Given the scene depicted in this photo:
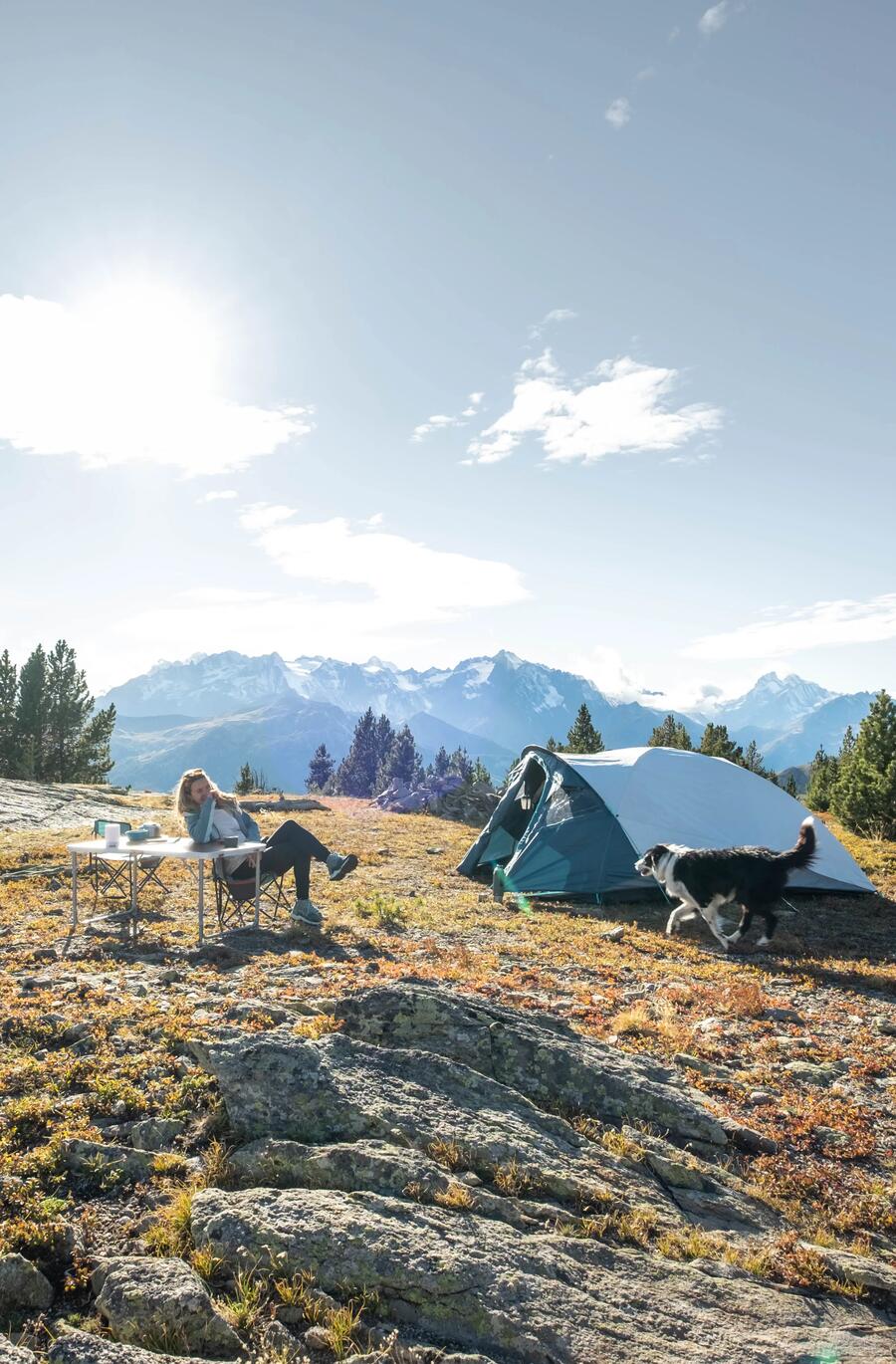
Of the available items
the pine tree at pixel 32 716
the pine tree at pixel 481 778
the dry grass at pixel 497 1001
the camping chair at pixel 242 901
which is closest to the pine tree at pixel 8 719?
the pine tree at pixel 32 716

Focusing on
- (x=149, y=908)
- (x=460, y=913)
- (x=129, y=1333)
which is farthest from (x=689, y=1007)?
(x=149, y=908)

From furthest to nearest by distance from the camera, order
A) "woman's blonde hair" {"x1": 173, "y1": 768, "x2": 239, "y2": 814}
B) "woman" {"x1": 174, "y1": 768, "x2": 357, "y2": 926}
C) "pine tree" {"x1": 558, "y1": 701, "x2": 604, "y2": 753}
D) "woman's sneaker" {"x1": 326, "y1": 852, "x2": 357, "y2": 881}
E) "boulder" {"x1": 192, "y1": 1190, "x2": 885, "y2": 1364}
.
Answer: "pine tree" {"x1": 558, "y1": 701, "x2": 604, "y2": 753} → "woman's sneaker" {"x1": 326, "y1": 852, "x2": 357, "y2": 881} → "woman's blonde hair" {"x1": 173, "y1": 768, "x2": 239, "y2": 814} → "woman" {"x1": 174, "y1": 768, "x2": 357, "y2": 926} → "boulder" {"x1": 192, "y1": 1190, "x2": 885, "y2": 1364}

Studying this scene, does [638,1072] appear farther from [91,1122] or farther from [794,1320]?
[91,1122]

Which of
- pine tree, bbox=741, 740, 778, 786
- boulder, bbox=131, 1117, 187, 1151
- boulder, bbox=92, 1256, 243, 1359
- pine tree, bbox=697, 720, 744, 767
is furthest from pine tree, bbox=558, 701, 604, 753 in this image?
boulder, bbox=92, 1256, 243, 1359

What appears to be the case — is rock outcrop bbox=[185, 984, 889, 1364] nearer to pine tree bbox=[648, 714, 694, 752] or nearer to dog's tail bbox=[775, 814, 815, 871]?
dog's tail bbox=[775, 814, 815, 871]

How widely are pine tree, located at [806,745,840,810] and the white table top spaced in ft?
131

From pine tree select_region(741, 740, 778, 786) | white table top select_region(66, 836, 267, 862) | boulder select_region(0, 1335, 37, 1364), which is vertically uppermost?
pine tree select_region(741, 740, 778, 786)

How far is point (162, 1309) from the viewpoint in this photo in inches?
136

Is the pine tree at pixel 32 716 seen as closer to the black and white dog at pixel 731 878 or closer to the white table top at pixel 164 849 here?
the white table top at pixel 164 849

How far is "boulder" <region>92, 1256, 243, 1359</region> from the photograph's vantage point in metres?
3.37

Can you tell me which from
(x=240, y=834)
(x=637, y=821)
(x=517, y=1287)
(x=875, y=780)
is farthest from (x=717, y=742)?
(x=517, y=1287)

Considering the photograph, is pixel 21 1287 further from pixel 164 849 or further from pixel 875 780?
pixel 875 780

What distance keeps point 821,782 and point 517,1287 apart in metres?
57.7

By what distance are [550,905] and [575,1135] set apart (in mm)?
10334
